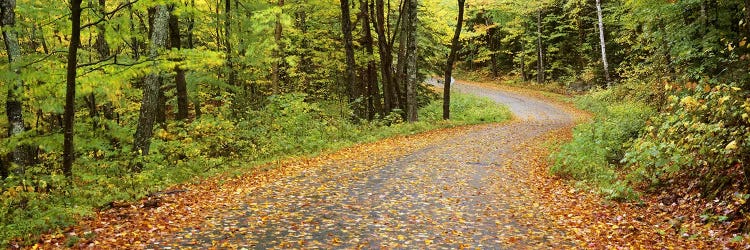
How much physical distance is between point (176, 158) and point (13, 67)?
5.32m

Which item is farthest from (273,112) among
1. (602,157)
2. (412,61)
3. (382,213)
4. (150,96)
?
(602,157)

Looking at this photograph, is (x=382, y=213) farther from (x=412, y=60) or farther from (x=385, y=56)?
(x=385, y=56)

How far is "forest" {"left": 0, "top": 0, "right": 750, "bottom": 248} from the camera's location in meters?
7.92

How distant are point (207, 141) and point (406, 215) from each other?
7.68m

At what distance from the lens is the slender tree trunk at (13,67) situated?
879 centimetres

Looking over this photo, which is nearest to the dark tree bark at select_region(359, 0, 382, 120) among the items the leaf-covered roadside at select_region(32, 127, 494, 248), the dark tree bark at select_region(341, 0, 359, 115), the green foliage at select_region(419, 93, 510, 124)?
the dark tree bark at select_region(341, 0, 359, 115)

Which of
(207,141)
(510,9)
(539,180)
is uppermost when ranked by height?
(510,9)

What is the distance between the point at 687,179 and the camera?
8664 millimetres

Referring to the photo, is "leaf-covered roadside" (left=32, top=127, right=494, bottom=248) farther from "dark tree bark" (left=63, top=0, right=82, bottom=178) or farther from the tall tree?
the tall tree

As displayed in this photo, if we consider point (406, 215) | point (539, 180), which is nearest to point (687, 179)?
point (539, 180)

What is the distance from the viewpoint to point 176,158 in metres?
13.5

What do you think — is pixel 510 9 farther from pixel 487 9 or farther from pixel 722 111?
pixel 722 111

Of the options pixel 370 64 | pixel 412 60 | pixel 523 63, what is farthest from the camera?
pixel 523 63

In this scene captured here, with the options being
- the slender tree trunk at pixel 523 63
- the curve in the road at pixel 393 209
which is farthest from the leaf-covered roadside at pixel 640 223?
the slender tree trunk at pixel 523 63
